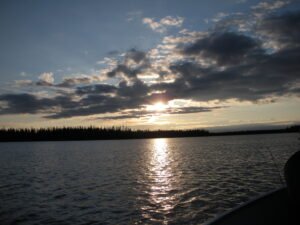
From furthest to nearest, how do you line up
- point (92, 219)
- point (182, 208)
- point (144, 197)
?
point (144, 197) → point (182, 208) → point (92, 219)

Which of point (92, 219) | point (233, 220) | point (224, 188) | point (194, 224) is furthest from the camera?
point (224, 188)

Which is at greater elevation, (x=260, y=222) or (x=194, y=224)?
(x=260, y=222)

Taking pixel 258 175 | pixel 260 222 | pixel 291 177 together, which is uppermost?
pixel 291 177

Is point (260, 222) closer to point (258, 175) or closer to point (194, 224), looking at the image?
point (194, 224)

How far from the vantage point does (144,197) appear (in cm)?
2578

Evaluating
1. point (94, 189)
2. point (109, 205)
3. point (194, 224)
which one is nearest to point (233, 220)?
point (194, 224)

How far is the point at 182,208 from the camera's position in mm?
21266

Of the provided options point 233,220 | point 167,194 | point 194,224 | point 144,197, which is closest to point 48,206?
point 144,197

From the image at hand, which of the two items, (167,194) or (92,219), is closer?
(92,219)

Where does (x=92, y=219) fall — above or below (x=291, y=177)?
below

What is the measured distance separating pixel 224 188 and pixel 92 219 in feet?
45.3

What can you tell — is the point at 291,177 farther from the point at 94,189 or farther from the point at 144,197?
the point at 94,189

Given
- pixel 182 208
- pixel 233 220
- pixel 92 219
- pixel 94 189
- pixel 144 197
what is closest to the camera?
pixel 233 220

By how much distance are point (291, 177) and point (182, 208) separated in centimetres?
1234
